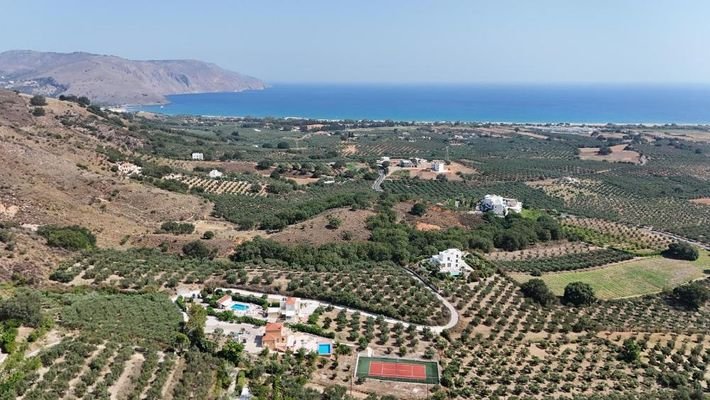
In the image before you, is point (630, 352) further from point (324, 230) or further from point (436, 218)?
point (436, 218)

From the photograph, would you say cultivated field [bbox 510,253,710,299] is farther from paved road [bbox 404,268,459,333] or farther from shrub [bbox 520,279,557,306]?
paved road [bbox 404,268,459,333]

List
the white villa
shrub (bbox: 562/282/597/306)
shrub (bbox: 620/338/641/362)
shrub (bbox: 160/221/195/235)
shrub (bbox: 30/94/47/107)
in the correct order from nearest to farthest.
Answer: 1. shrub (bbox: 620/338/641/362)
2. shrub (bbox: 562/282/597/306)
3. shrub (bbox: 160/221/195/235)
4. the white villa
5. shrub (bbox: 30/94/47/107)

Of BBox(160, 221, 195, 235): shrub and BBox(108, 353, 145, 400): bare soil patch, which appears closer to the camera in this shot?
BBox(108, 353, 145, 400): bare soil patch

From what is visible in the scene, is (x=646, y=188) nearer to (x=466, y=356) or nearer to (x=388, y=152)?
(x=388, y=152)

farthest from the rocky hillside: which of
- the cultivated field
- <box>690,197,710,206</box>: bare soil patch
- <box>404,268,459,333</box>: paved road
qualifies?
<box>690,197,710,206</box>: bare soil patch

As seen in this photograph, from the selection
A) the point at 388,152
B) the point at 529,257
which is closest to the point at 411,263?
the point at 529,257

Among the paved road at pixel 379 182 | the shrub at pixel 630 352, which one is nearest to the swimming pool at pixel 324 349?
the shrub at pixel 630 352

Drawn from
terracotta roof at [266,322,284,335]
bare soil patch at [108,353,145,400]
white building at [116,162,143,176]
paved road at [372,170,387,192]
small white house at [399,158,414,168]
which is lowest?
paved road at [372,170,387,192]
